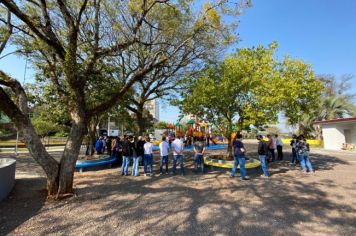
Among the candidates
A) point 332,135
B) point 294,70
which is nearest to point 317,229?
point 294,70

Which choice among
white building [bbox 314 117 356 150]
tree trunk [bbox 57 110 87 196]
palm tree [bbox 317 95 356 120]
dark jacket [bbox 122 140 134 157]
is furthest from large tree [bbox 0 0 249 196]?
palm tree [bbox 317 95 356 120]

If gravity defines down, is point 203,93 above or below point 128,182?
above

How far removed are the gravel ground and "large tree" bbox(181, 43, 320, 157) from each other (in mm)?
3542

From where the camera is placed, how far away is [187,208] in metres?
5.85

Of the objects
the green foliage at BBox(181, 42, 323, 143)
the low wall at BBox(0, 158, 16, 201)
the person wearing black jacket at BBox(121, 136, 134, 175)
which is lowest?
the low wall at BBox(0, 158, 16, 201)

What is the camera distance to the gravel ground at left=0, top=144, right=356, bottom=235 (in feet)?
15.5

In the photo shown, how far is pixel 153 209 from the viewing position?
582cm

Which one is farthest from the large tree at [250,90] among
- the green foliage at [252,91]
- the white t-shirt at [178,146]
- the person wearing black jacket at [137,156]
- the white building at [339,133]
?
the white building at [339,133]

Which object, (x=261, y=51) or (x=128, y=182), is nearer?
(x=128, y=182)

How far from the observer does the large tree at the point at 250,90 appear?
11.2 metres

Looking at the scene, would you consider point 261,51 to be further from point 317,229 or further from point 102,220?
point 102,220

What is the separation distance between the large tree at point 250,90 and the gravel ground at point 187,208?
3542 mm

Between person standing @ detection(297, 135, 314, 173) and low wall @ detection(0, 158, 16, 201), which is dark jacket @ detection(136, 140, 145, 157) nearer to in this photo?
low wall @ detection(0, 158, 16, 201)

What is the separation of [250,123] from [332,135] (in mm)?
17602
